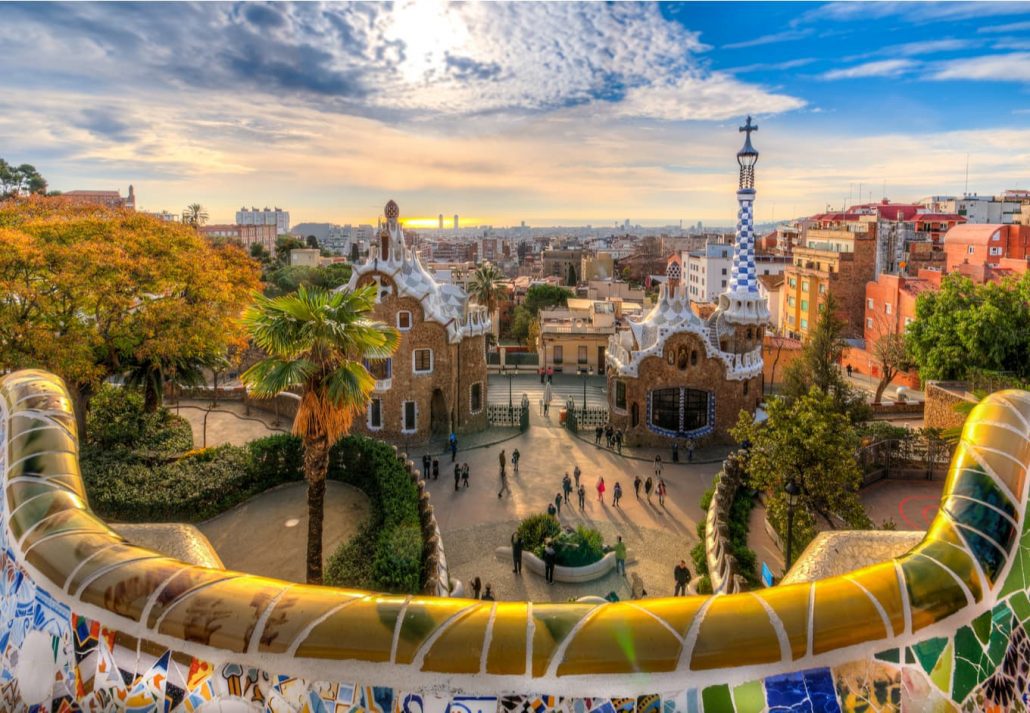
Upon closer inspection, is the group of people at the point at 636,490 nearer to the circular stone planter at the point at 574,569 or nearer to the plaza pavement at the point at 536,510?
the plaza pavement at the point at 536,510

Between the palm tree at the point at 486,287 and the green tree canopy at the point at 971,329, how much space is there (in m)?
31.6

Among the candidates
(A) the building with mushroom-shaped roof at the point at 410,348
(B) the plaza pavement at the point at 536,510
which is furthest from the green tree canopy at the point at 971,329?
(A) the building with mushroom-shaped roof at the point at 410,348

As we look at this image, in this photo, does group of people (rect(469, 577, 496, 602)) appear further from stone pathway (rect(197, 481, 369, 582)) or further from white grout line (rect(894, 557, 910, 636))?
white grout line (rect(894, 557, 910, 636))

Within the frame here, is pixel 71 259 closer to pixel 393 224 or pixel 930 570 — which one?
pixel 393 224

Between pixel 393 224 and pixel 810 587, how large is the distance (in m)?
28.2

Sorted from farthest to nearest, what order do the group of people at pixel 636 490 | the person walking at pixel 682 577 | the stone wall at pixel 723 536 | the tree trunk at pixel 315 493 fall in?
the group of people at pixel 636 490 < the person walking at pixel 682 577 < the stone wall at pixel 723 536 < the tree trunk at pixel 315 493

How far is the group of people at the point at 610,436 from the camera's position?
3166 cm

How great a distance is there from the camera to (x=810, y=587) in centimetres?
505

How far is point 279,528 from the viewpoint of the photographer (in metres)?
19.4

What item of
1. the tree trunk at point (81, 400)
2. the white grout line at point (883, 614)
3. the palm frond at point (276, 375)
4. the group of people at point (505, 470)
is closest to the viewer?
the white grout line at point (883, 614)

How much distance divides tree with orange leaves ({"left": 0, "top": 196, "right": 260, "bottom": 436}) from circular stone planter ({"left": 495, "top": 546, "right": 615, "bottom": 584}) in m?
11.1

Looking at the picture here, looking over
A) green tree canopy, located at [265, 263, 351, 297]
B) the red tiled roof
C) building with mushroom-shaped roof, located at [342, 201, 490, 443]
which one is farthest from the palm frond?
the red tiled roof

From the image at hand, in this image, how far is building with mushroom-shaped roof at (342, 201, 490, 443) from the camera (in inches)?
1232

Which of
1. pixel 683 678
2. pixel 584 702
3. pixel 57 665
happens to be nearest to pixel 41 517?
pixel 57 665
